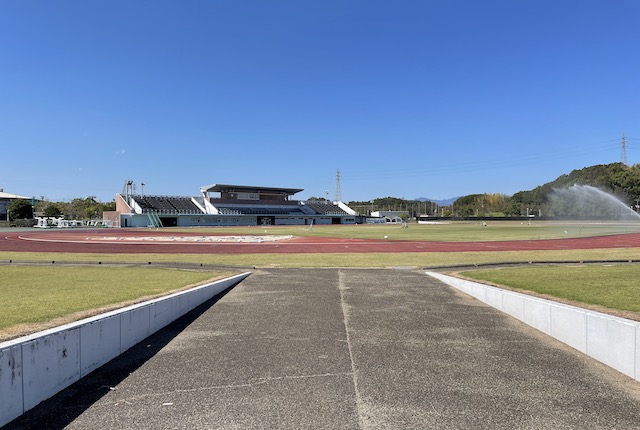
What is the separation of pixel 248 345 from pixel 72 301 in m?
4.62

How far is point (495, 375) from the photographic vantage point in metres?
5.78

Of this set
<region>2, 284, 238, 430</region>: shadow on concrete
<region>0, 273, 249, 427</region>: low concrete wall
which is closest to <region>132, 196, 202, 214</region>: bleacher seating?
<region>0, 273, 249, 427</region>: low concrete wall

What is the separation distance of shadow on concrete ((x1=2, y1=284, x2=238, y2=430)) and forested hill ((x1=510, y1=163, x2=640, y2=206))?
4787 inches

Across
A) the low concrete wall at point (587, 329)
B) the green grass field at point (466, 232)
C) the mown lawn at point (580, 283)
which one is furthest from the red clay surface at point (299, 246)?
the low concrete wall at point (587, 329)

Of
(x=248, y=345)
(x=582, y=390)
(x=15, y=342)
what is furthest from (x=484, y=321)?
(x=15, y=342)

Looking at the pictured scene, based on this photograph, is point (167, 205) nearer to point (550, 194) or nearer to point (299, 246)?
point (299, 246)

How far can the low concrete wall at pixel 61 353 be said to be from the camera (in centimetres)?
445

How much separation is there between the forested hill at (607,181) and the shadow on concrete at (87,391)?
12158 centimetres

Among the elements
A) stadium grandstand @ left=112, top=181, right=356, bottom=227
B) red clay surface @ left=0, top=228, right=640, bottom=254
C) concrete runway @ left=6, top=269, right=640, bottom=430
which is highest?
stadium grandstand @ left=112, top=181, right=356, bottom=227

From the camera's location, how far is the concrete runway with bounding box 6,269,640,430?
4.49m

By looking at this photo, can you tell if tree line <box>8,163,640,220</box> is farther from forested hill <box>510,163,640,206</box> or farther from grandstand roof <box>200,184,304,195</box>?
grandstand roof <box>200,184,304,195</box>

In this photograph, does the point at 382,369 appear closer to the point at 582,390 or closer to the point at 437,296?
the point at 582,390

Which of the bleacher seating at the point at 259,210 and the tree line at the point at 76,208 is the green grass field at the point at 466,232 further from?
the tree line at the point at 76,208

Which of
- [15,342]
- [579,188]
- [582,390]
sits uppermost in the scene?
[579,188]
